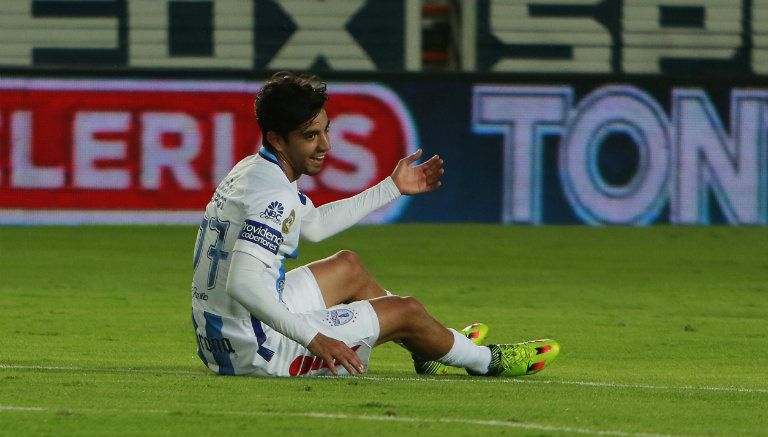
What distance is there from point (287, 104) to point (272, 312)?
912 mm

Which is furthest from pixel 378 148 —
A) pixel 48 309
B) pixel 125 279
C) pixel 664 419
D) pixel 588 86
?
pixel 664 419

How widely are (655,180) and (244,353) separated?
10.7 meters

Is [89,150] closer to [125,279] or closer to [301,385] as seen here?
[125,279]

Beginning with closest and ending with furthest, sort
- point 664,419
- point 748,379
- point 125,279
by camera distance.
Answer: point 664,419 → point 748,379 → point 125,279

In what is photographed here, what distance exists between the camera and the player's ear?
6.53 metres

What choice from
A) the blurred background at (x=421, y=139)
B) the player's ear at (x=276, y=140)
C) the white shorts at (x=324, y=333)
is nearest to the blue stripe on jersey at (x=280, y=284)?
the white shorts at (x=324, y=333)

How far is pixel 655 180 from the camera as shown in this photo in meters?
16.5

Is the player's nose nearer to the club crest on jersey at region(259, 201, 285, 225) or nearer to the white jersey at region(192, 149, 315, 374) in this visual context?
the white jersey at region(192, 149, 315, 374)

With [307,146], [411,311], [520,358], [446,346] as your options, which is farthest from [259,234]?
[520,358]

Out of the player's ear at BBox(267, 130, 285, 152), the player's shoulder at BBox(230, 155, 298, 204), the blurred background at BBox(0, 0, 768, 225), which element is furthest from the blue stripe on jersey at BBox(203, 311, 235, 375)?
the blurred background at BBox(0, 0, 768, 225)

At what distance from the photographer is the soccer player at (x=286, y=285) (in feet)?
20.3

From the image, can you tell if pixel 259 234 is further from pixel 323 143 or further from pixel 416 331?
pixel 416 331

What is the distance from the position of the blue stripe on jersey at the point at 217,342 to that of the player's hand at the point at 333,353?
1.49 ft

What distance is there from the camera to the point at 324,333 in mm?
6371
